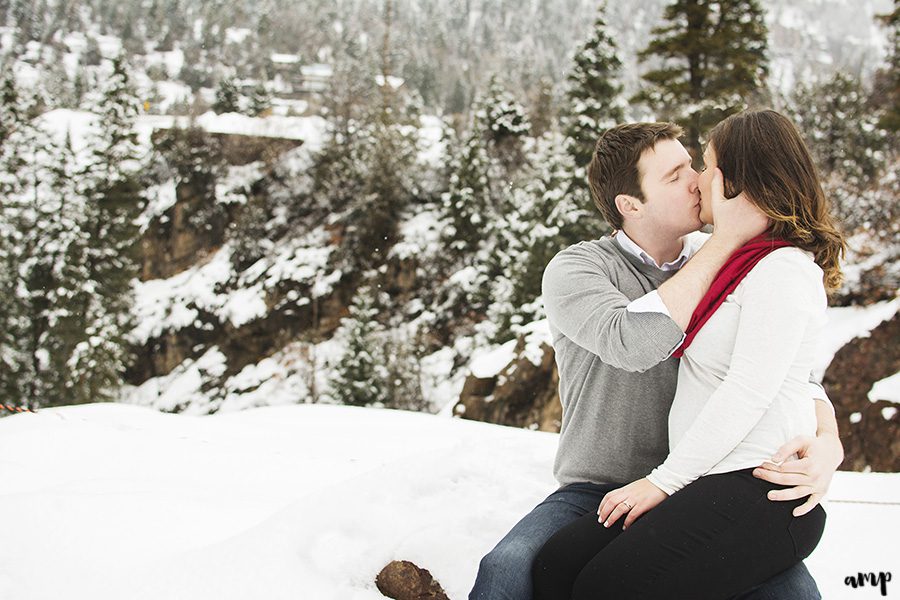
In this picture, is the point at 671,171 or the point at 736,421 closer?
the point at 736,421

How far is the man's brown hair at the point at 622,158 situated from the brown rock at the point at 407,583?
167 centimetres

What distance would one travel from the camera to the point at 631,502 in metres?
1.93

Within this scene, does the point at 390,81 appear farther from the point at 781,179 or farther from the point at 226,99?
the point at 781,179

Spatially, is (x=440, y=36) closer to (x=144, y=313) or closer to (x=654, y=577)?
(x=144, y=313)

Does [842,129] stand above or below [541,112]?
Answer: above

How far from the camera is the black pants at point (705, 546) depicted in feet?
5.74

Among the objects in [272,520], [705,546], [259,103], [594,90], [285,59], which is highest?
[285,59]

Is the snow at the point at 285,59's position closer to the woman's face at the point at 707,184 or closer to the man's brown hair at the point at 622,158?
the man's brown hair at the point at 622,158

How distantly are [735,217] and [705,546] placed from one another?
3.27ft

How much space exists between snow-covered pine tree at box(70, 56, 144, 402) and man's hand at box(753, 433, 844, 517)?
2446cm

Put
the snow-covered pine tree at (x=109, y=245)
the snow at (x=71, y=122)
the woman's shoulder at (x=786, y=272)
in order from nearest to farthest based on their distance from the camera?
the woman's shoulder at (x=786, y=272)
the snow-covered pine tree at (x=109, y=245)
the snow at (x=71, y=122)

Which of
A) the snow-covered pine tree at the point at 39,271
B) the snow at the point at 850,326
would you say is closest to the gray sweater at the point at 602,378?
the snow at the point at 850,326

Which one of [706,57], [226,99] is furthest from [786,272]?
[226,99]

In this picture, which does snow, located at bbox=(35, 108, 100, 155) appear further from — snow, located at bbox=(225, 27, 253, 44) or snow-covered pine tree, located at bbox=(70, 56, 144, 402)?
snow, located at bbox=(225, 27, 253, 44)
